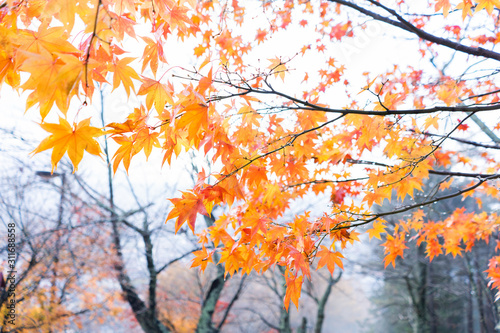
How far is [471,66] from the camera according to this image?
8.98 feet

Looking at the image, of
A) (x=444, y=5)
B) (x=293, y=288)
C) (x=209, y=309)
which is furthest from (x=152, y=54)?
(x=209, y=309)

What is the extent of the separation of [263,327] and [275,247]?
50.1ft

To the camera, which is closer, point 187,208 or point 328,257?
point 187,208

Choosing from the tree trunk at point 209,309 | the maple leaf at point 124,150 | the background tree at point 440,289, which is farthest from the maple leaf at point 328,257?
the background tree at point 440,289

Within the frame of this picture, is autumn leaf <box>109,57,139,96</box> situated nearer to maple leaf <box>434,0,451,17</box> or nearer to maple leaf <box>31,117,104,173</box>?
maple leaf <box>31,117,104,173</box>

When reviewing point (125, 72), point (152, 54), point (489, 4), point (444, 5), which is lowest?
point (125, 72)

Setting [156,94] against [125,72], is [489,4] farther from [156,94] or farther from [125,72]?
[125,72]

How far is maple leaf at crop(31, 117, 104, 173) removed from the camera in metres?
1.03

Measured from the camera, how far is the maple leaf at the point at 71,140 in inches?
40.7

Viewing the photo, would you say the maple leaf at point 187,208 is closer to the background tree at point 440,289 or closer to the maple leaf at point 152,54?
the maple leaf at point 152,54

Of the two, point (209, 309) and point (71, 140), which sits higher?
point (209, 309)

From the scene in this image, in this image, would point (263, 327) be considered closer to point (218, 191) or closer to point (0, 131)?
point (0, 131)

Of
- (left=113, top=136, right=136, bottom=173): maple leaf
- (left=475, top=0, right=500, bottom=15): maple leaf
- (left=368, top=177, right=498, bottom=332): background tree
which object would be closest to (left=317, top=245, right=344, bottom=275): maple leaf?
(left=113, top=136, right=136, bottom=173): maple leaf

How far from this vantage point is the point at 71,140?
42.4 inches
